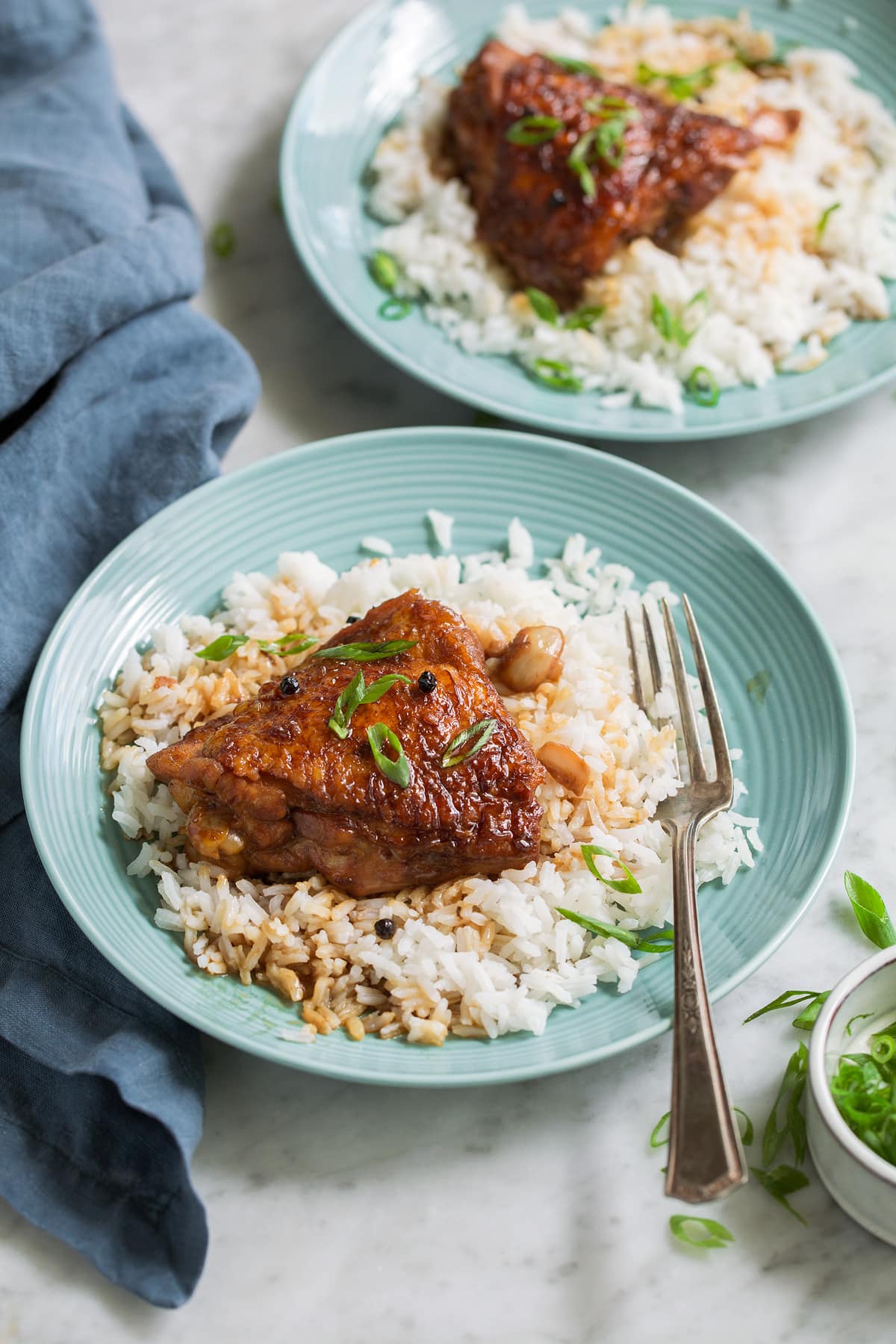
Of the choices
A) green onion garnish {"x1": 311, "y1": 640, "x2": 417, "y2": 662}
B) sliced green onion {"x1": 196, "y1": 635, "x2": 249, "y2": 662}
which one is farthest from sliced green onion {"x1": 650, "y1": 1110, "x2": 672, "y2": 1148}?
sliced green onion {"x1": 196, "y1": 635, "x2": 249, "y2": 662}

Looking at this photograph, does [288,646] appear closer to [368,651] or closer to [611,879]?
[368,651]

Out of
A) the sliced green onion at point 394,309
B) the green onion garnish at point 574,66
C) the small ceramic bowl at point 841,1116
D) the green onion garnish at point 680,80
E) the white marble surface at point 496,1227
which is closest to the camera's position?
the small ceramic bowl at point 841,1116

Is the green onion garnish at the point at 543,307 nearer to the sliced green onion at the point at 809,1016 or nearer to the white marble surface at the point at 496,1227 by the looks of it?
the white marble surface at the point at 496,1227

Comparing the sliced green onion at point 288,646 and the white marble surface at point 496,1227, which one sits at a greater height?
the sliced green onion at point 288,646

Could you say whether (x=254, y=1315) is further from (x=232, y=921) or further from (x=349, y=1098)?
(x=232, y=921)

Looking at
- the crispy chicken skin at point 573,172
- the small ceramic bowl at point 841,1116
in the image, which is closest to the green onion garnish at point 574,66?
the crispy chicken skin at point 573,172

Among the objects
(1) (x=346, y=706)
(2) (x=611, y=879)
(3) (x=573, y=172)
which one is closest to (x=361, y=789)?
(1) (x=346, y=706)

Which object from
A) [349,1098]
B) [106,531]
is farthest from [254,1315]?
[106,531]
